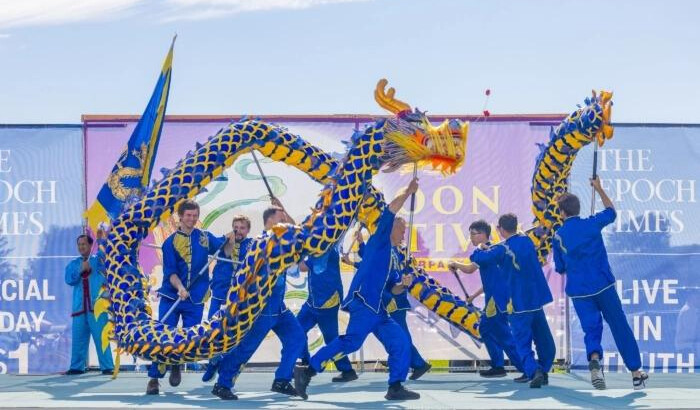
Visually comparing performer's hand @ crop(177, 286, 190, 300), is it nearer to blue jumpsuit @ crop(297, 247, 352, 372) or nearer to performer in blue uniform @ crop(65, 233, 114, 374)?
blue jumpsuit @ crop(297, 247, 352, 372)

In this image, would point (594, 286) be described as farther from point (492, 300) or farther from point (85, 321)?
point (85, 321)

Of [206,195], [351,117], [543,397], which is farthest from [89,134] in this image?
[543,397]

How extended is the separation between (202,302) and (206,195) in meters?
2.41

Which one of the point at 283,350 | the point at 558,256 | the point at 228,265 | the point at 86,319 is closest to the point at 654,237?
the point at 558,256

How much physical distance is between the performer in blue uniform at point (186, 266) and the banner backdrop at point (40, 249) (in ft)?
8.61

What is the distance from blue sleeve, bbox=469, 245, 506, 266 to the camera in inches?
427

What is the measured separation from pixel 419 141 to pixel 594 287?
6.36 ft

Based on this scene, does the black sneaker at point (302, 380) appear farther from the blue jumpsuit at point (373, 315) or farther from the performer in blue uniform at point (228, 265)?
the performer in blue uniform at point (228, 265)

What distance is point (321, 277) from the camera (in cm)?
1149

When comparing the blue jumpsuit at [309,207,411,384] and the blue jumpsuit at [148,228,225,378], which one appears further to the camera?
the blue jumpsuit at [148,228,225,378]

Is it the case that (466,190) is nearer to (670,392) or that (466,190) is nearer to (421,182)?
(421,182)

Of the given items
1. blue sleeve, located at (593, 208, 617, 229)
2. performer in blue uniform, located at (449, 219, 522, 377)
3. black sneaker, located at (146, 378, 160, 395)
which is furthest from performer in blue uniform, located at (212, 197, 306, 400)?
blue sleeve, located at (593, 208, 617, 229)

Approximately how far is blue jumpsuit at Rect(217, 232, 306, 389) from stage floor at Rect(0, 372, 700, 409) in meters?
0.22

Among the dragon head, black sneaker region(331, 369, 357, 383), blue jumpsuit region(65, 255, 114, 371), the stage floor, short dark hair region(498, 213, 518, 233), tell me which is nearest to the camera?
the stage floor
